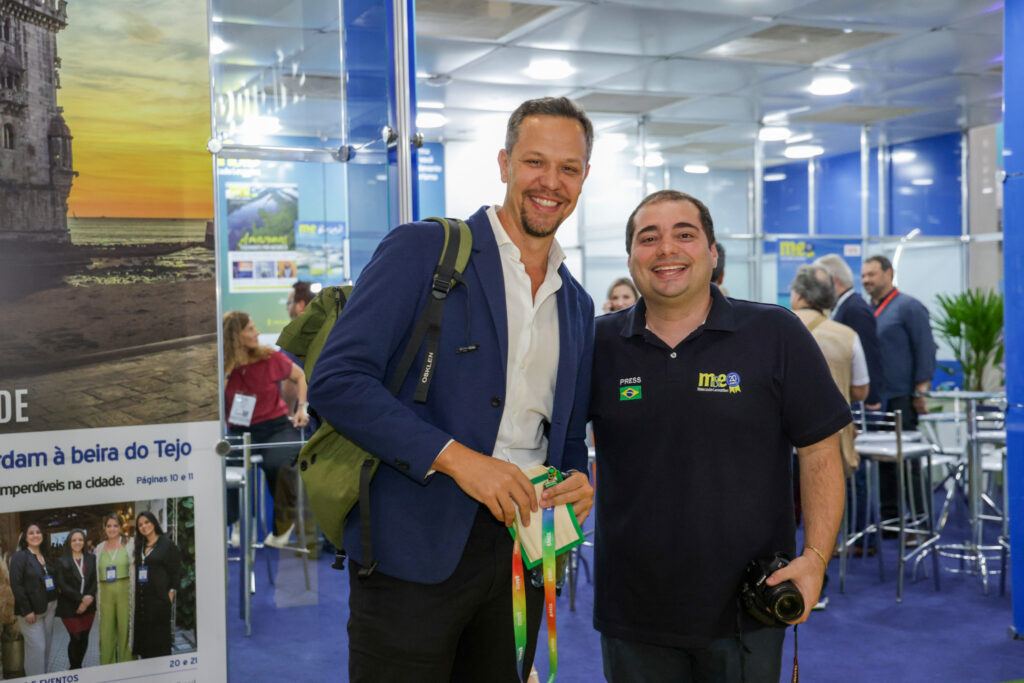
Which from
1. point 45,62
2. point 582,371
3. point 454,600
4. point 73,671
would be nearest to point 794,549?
point 582,371

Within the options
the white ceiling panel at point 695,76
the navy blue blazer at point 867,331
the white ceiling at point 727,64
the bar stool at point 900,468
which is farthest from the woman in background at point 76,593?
the white ceiling panel at point 695,76

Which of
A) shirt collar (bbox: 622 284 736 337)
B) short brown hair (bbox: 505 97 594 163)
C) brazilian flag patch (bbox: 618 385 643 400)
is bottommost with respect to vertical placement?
brazilian flag patch (bbox: 618 385 643 400)

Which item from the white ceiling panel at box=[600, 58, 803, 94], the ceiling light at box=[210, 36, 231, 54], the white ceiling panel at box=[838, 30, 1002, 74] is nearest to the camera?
the ceiling light at box=[210, 36, 231, 54]

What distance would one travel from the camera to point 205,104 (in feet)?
8.26

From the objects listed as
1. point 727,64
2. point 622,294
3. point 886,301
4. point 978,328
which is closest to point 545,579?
point 622,294

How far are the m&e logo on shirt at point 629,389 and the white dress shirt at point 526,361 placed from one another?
256 mm

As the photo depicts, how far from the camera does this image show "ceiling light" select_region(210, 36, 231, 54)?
8.52 feet

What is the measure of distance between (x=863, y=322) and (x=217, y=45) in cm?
480

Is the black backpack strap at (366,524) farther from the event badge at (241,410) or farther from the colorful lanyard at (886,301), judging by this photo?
the colorful lanyard at (886,301)

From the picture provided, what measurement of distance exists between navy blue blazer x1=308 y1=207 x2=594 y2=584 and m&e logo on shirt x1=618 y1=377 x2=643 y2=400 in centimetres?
43

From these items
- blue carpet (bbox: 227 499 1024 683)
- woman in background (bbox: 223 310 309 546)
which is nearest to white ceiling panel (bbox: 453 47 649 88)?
blue carpet (bbox: 227 499 1024 683)

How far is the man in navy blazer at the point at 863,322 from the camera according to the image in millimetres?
6285

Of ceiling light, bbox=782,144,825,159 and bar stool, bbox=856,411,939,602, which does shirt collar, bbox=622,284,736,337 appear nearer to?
bar stool, bbox=856,411,939,602

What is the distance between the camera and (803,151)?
1117 cm
